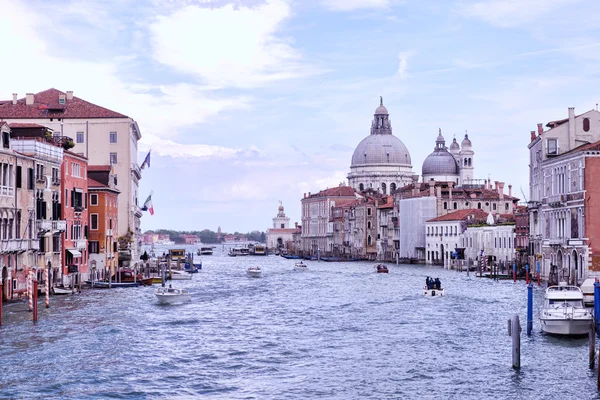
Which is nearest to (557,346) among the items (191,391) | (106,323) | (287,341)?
(287,341)

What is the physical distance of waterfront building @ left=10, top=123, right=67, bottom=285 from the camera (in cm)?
4078

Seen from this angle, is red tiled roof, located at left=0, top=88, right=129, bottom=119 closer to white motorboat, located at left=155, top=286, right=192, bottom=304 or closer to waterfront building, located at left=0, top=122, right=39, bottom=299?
waterfront building, located at left=0, top=122, right=39, bottom=299

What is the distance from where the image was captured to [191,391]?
21.9m

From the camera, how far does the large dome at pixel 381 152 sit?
6048 inches

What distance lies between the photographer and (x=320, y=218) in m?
153

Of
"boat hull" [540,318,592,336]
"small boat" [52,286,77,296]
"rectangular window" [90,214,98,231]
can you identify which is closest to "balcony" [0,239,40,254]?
"small boat" [52,286,77,296]

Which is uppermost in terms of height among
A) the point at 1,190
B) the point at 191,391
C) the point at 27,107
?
the point at 27,107

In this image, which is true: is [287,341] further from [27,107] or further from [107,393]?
[27,107]

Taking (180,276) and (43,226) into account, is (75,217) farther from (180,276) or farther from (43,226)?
(180,276)

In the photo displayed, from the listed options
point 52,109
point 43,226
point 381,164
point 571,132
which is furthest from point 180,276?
point 381,164

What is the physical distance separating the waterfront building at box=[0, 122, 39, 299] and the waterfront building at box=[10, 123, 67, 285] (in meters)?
0.13

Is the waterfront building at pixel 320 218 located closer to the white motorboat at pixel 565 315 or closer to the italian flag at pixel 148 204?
the italian flag at pixel 148 204

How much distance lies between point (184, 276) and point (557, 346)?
4002 centimetres

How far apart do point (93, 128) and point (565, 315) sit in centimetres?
4346
